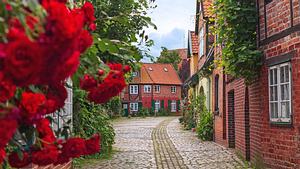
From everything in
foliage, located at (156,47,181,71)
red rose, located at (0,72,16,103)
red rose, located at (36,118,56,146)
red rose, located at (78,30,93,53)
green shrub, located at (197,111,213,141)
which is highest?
foliage, located at (156,47,181,71)

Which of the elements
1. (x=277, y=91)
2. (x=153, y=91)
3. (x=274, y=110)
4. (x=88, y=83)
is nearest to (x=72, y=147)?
(x=88, y=83)

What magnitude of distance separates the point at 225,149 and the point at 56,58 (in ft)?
48.5

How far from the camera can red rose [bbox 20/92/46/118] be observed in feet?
5.98

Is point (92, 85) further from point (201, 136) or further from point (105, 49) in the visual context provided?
point (201, 136)

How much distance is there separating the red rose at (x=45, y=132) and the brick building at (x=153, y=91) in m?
59.5

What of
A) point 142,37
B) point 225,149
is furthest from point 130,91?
point 142,37

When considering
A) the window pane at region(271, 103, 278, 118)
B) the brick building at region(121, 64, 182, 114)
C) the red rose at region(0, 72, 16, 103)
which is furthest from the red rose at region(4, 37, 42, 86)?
the brick building at region(121, 64, 182, 114)

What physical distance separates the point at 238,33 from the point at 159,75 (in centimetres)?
5536

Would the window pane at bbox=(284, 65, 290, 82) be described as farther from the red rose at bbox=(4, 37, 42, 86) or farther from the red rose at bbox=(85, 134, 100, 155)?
the red rose at bbox=(4, 37, 42, 86)

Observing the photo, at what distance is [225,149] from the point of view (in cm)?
1575

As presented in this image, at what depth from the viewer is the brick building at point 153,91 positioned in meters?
63.2

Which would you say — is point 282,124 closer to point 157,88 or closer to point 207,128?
point 207,128

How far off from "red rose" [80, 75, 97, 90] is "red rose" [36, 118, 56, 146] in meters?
0.32

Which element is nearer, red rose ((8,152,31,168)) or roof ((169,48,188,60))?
red rose ((8,152,31,168))
